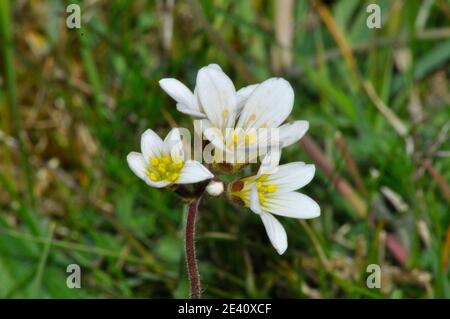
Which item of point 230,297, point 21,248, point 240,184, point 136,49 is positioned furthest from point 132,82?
point 240,184

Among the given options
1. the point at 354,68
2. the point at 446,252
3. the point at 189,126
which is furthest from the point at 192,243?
the point at 354,68

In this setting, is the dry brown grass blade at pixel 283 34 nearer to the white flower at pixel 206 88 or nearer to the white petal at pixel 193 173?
the white flower at pixel 206 88

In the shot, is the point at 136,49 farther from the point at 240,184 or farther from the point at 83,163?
the point at 240,184

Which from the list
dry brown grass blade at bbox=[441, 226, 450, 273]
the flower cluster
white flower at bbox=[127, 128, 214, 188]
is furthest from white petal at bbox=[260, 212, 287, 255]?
dry brown grass blade at bbox=[441, 226, 450, 273]

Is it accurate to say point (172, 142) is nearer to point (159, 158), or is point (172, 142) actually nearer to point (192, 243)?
point (159, 158)

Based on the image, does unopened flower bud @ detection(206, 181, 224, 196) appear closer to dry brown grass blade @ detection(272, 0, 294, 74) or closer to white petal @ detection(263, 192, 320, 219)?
white petal @ detection(263, 192, 320, 219)

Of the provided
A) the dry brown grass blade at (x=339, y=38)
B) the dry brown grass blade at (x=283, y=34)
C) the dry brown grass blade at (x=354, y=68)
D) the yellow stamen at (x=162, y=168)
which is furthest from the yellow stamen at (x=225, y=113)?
the dry brown grass blade at (x=283, y=34)
